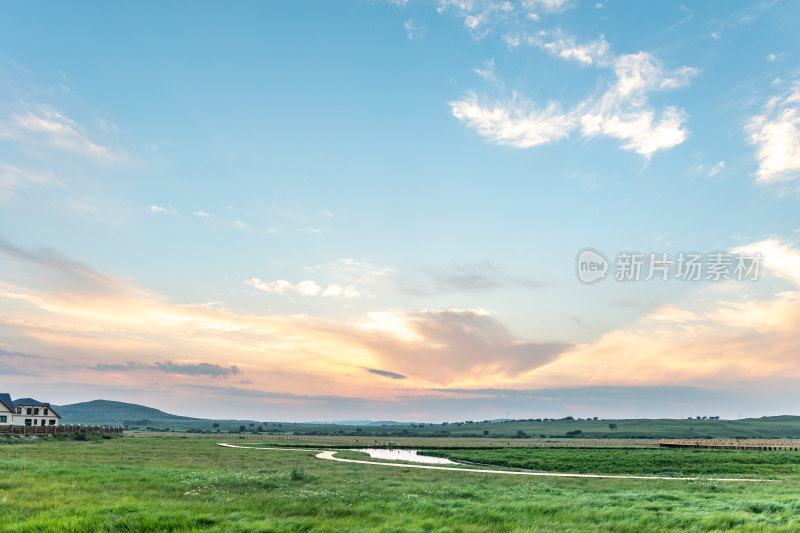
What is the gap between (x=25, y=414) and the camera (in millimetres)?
101812

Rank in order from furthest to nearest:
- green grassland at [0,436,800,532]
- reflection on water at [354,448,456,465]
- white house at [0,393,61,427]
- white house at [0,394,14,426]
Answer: white house at [0,393,61,427] → white house at [0,394,14,426] → reflection on water at [354,448,456,465] → green grassland at [0,436,800,532]

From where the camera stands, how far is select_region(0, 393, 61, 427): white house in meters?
97.9

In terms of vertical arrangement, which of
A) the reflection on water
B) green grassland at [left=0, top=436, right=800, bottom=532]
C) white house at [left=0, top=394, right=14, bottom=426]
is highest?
green grassland at [left=0, top=436, right=800, bottom=532]

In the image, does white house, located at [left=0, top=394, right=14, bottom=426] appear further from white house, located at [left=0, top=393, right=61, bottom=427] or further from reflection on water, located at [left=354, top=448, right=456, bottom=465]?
reflection on water, located at [left=354, top=448, right=456, bottom=465]

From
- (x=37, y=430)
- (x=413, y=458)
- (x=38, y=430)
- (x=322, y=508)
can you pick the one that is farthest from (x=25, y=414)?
(x=322, y=508)

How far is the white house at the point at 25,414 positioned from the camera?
97875mm

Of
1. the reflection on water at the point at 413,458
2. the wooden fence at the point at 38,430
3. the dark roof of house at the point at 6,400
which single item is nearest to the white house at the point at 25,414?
the dark roof of house at the point at 6,400

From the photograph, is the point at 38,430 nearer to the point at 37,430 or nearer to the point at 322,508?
the point at 37,430

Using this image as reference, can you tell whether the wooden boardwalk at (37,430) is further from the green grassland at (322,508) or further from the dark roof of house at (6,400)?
the green grassland at (322,508)

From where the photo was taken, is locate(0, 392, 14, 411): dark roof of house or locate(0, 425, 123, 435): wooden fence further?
Result: locate(0, 392, 14, 411): dark roof of house


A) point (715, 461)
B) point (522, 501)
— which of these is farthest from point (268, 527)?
point (715, 461)

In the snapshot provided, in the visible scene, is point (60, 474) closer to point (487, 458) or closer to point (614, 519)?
point (614, 519)

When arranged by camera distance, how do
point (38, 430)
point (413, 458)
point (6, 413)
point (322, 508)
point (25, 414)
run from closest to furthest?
point (322, 508) → point (38, 430) → point (413, 458) → point (6, 413) → point (25, 414)

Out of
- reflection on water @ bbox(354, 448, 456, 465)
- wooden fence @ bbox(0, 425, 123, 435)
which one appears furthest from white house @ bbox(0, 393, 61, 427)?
reflection on water @ bbox(354, 448, 456, 465)
